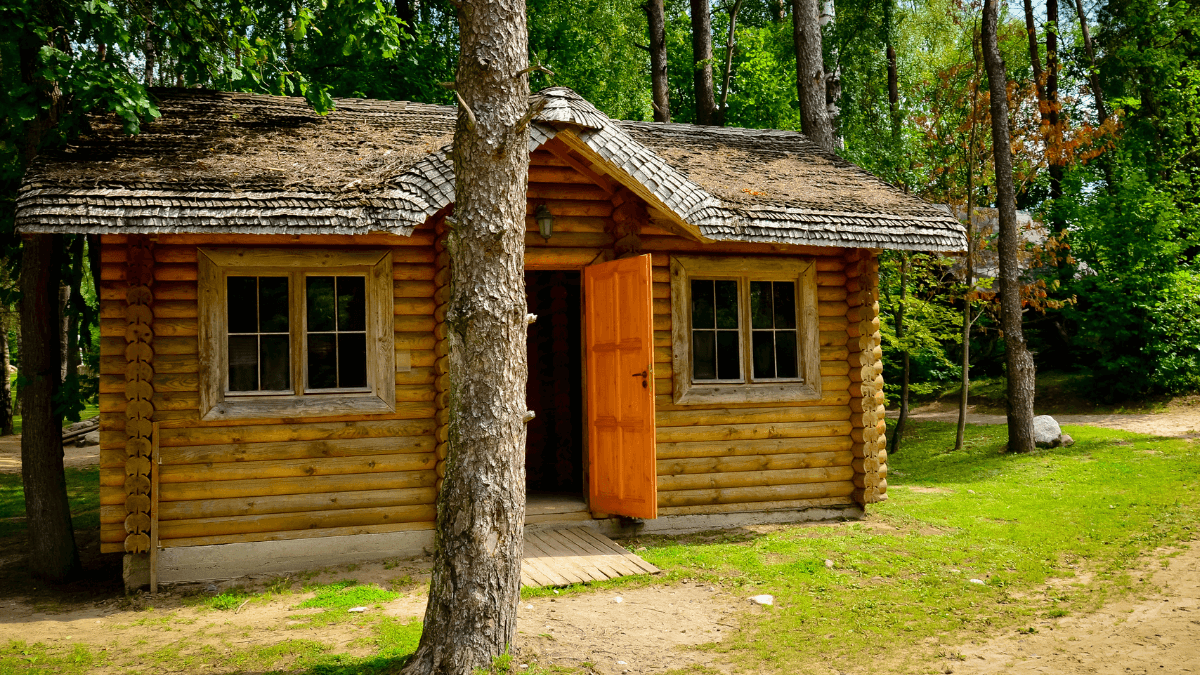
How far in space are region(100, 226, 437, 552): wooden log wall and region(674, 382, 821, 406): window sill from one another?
110 inches

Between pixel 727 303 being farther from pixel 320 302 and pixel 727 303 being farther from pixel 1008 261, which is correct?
pixel 1008 261

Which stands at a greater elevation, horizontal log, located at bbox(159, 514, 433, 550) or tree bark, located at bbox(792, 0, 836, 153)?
tree bark, located at bbox(792, 0, 836, 153)

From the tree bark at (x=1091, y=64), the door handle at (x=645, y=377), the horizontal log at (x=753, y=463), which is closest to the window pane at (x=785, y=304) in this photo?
the horizontal log at (x=753, y=463)

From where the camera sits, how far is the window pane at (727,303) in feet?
31.1

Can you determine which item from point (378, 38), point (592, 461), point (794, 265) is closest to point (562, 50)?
point (378, 38)

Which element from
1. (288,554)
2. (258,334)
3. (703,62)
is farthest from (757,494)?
(703,62)

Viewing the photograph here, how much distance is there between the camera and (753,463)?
9430 mm

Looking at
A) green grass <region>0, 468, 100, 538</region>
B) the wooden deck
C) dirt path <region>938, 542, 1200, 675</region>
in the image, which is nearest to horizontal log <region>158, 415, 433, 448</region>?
the wooden deck

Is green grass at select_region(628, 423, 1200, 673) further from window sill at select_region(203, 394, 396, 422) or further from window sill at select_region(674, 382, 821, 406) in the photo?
window sill at select_region(203, 394, 396, 422)

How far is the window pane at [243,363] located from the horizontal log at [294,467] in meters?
0.72

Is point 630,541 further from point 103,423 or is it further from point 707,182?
point 103,423

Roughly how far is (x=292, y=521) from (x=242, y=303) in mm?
2102

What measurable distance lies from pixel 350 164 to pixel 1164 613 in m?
7.64

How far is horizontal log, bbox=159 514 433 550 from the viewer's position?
7.64m
